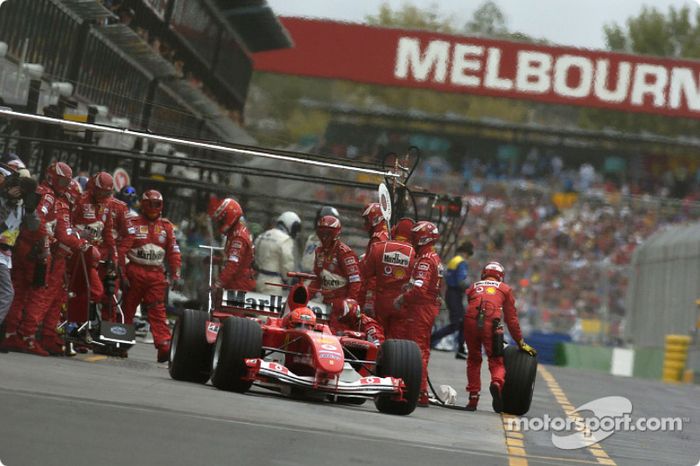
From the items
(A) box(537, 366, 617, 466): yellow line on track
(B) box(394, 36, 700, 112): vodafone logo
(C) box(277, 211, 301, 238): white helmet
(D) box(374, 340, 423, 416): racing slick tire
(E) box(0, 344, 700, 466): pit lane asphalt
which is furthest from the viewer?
(B) box(394, 36, 700, 112): vodafone logo

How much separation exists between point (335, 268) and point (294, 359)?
1.98m

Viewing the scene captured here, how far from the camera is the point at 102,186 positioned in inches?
649

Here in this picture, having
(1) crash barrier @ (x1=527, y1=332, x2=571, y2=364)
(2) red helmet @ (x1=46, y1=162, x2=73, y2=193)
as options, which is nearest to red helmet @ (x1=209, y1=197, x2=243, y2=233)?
(2) red helmet @ (x1=46, y1=162, x2=73, y2=193)

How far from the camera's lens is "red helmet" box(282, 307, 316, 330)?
1390cm

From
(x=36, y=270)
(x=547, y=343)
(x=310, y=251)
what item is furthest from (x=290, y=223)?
(x=547, y=343)

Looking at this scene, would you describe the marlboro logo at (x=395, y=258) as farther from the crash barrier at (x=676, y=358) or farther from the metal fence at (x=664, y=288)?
the metal fence at (x=664, y=288)

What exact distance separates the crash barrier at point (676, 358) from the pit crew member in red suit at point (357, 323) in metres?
18.6

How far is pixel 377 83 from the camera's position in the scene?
57.0 m

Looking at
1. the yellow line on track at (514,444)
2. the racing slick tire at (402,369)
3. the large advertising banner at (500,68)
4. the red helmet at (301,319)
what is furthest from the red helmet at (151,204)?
the large advertising banner at (500,68)

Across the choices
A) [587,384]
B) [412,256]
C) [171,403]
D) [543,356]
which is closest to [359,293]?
[412,256]

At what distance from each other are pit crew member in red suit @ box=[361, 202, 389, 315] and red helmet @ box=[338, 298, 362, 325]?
70 cm

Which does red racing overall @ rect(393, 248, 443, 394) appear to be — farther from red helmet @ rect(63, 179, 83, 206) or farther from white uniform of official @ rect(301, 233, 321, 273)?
white uniform of official @ rect(301, 233, 321, 273)

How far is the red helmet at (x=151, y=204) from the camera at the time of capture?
16.3 metres

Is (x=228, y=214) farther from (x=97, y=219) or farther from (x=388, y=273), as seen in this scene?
(x=388, y=273)
